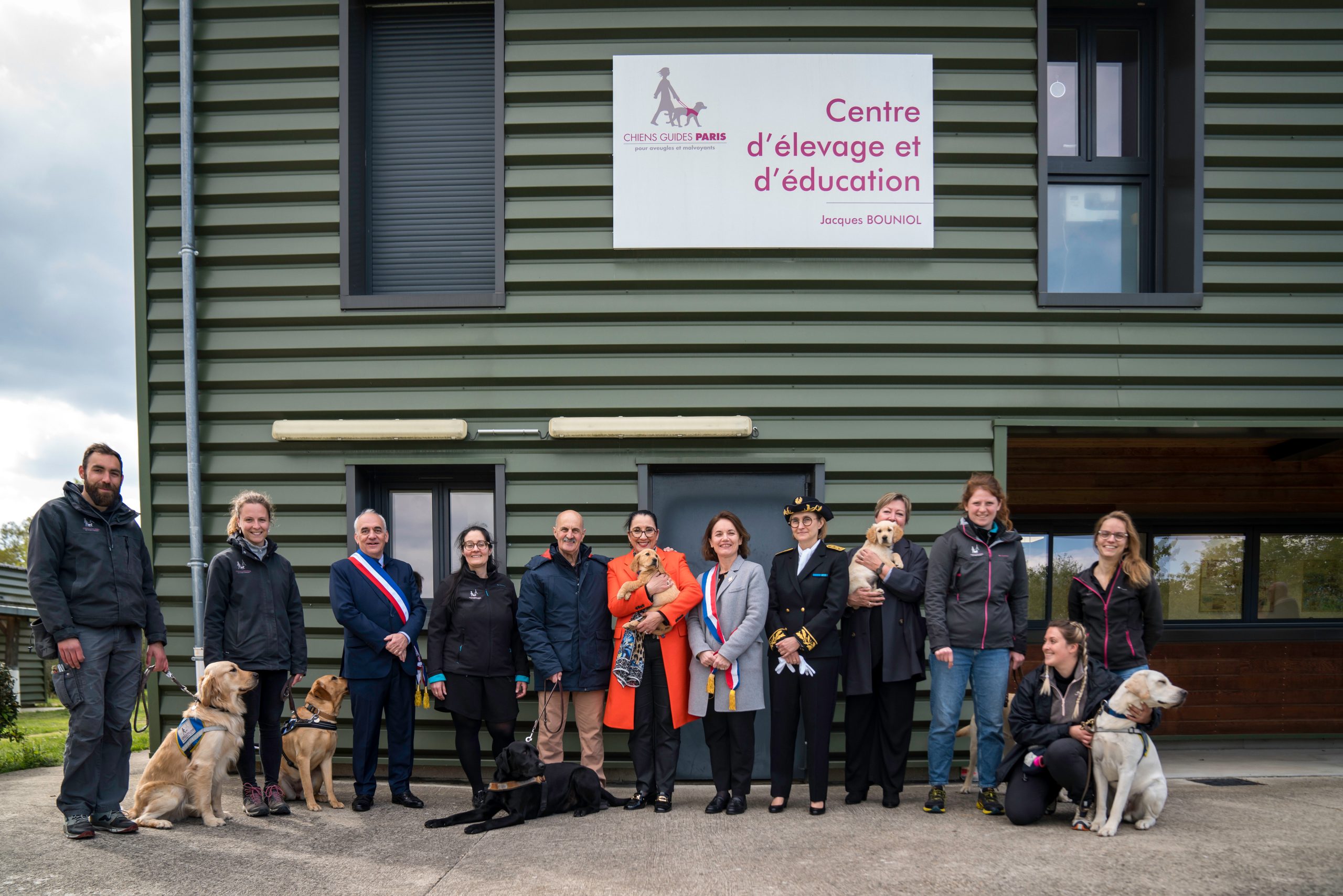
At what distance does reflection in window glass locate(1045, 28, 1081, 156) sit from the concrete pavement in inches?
182

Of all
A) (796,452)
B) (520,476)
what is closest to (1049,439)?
(796,452)

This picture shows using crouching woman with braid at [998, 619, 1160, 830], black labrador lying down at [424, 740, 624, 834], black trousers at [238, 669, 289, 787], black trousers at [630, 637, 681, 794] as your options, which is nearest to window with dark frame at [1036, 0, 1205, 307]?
crouching woman with braid at [998, 619, 1160, 830]

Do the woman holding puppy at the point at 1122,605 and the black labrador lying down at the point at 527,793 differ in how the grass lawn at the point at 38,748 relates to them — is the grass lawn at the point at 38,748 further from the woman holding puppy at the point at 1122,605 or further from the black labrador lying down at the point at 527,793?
the woman holding puppy at the point at 1122,605

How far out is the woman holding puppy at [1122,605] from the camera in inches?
190

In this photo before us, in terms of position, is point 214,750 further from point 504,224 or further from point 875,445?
point 875,445

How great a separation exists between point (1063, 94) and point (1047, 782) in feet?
16.0

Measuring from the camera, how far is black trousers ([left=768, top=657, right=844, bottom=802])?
4.80m

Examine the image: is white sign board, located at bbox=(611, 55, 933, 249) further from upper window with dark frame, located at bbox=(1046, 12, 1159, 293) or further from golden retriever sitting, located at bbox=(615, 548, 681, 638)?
golden retriever sitting, located at bbox=(615, 548, 681, 638)

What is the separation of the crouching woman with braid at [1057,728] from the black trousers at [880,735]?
0.57 metres

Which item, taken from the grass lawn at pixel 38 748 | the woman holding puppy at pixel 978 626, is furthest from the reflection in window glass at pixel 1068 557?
the grass lawn at pixel 38 748

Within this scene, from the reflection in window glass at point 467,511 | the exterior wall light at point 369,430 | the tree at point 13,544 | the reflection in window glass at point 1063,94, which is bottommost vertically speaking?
the tree at point 13,544

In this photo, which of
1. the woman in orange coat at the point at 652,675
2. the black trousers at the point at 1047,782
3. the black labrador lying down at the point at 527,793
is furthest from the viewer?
the woman in orange coat at the point at 652,675

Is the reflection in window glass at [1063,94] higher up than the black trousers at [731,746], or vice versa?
the reflection in window glass at [1063,94]

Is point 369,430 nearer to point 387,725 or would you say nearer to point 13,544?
point 387,725
